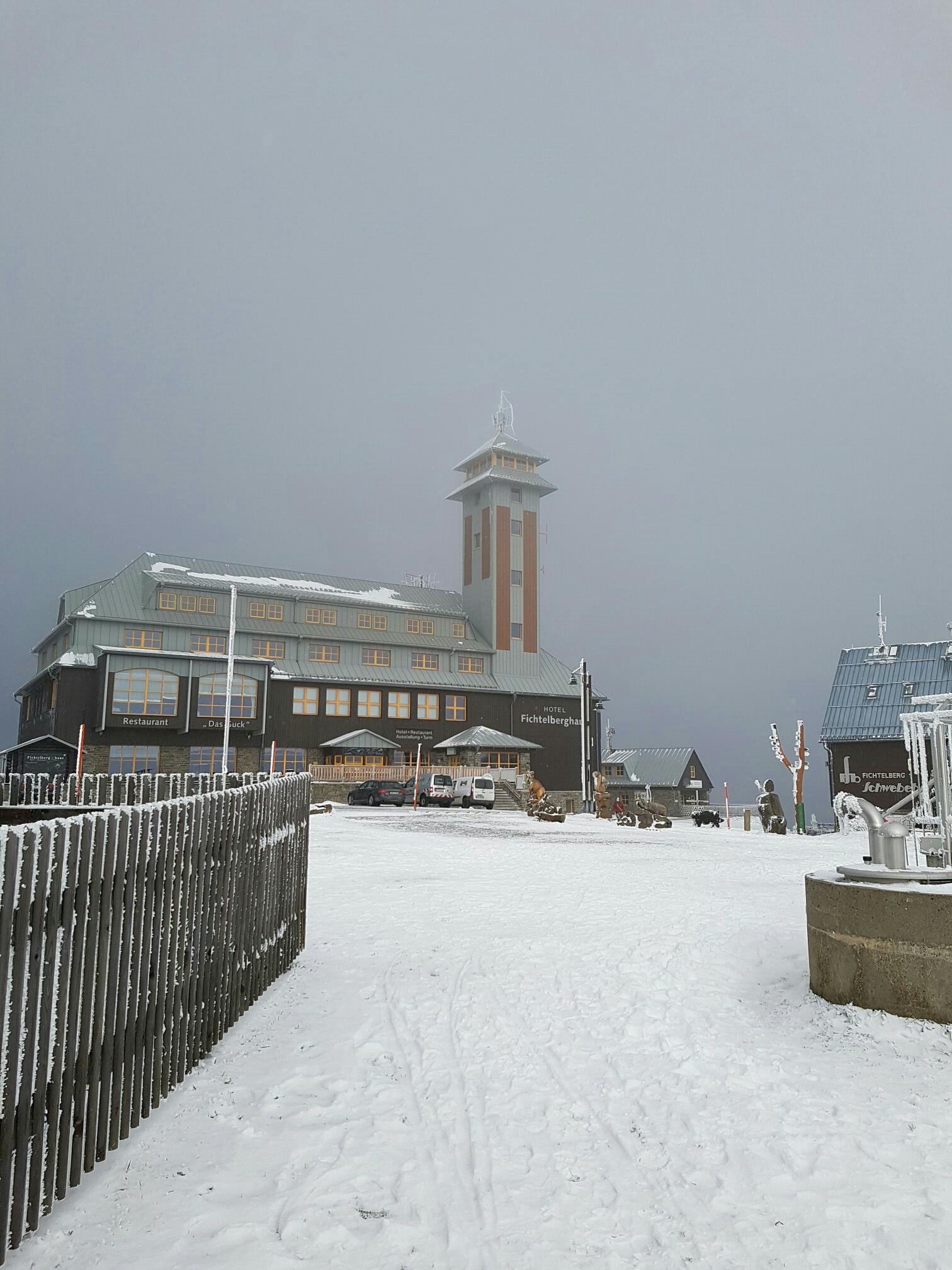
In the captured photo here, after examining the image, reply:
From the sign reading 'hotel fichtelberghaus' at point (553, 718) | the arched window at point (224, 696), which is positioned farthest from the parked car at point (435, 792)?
the sign reading 'hotel fichtelberghaus' at point (553, 718)

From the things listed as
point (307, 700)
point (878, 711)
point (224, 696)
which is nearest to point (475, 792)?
point (307, 700)

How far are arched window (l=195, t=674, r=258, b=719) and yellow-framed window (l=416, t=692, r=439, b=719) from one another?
37.5ft

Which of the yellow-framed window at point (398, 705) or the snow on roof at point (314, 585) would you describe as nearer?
the snow on roof at point (314, 585)

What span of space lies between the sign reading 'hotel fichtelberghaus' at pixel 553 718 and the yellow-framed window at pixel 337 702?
42.7 feet

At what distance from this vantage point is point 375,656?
59000 millimetres

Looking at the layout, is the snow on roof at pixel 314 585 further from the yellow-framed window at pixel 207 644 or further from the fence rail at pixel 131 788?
the fence rail at pixel 131 788

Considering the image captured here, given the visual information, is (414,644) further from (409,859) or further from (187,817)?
(187,817)

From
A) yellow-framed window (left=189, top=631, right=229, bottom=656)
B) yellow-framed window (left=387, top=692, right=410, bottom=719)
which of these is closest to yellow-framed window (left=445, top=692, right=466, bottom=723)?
yellow-framed window (left=387, top=692, right=410, bottom=719)

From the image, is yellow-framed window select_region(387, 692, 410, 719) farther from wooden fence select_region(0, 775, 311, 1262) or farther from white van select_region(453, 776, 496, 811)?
wooden fence select_region(0, 775, 311, 1262)

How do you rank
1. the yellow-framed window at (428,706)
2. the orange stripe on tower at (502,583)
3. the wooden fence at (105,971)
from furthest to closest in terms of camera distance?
the orange stripe on tower at (502,583) < the yellow-framed window at (428,706) < the wooden fence at (105,971)

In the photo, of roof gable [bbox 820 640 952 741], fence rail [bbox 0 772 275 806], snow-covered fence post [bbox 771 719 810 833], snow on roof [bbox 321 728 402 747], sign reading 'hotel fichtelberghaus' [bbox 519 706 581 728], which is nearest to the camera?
fence rail [bbox 0 772 275 806]

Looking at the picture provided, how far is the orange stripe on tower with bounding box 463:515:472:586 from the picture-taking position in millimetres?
67000

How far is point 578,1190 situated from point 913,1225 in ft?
5.08

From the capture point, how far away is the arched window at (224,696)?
51.0 metres
